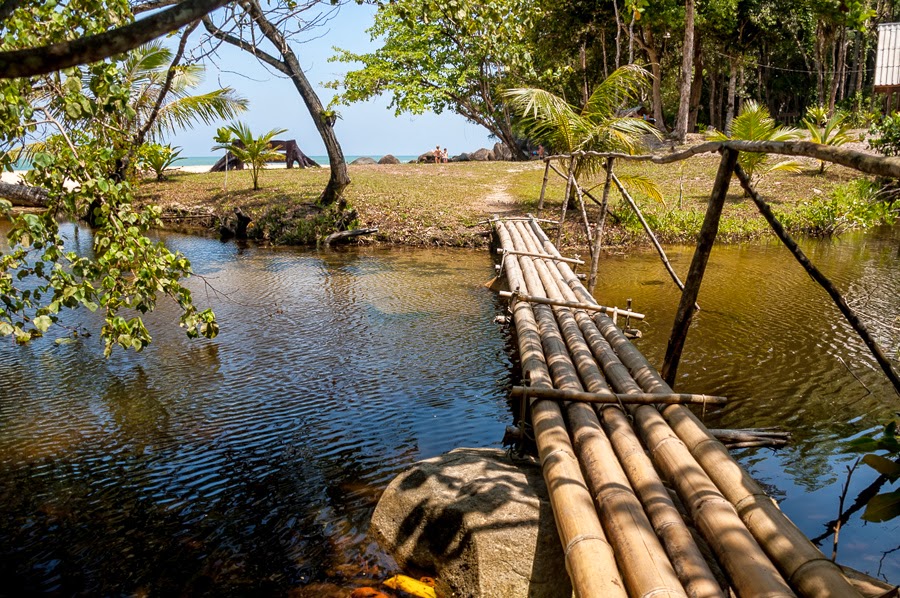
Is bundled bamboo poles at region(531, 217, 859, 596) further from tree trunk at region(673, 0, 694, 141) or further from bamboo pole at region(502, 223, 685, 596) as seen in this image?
tree trunk at region(673, 0, 694, 141)

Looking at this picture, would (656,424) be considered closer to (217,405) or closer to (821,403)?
(821,403)

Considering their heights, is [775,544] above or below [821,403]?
above

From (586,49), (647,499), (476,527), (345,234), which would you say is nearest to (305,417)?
(476,527)

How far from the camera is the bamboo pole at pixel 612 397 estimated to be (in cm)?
425

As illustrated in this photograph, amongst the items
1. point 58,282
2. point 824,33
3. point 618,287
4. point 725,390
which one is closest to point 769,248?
point 618,287

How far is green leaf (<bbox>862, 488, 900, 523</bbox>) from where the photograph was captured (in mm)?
2451

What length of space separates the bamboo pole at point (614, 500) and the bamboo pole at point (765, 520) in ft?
1.46

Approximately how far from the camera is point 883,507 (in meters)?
2.46

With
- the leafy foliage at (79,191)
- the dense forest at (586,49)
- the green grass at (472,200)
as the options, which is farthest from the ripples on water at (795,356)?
the dense forest at (586,49)

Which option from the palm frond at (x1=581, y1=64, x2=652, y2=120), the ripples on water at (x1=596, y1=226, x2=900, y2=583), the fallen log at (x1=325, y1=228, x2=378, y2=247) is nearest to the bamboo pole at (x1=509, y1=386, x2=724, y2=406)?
the ripples on water at (x1=596, y1=226, x2=900, y2=583)

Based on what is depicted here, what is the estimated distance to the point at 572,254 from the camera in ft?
44.3

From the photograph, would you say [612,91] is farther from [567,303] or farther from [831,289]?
[831,289]

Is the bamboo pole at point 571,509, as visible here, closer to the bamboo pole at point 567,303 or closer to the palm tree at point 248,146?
the bamboo pole at point 567,303

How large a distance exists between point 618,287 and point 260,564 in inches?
312
